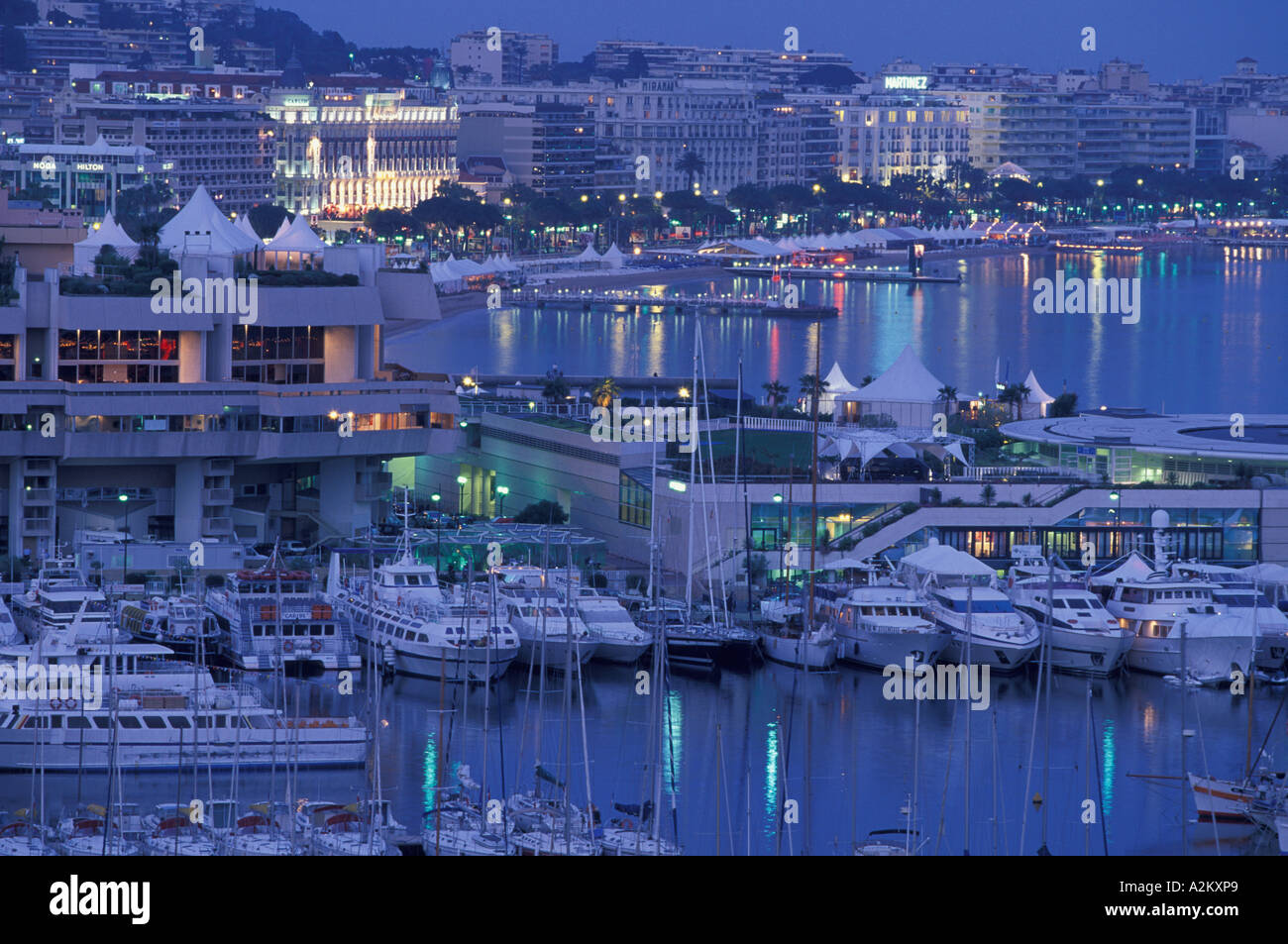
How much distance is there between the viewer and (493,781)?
7.93 metres

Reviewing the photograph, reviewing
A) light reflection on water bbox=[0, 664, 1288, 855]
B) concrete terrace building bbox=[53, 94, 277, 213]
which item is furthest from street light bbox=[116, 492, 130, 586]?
concrete terrace building bbox=[53, 94, 277, 213]

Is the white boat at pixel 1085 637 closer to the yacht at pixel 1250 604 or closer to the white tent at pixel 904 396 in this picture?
the yacht at pixel 1250 604

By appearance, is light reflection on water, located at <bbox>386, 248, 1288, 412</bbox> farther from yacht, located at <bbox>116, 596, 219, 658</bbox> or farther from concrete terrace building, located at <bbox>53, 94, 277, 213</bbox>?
yacht, located at <bbox>116, 596, 219, 658</bbox>

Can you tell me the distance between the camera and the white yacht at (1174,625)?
1040 cm

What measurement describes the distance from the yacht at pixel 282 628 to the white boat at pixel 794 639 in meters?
1.84

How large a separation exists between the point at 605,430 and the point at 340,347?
1565mm

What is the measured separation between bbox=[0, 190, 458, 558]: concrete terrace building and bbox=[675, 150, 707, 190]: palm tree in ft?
147

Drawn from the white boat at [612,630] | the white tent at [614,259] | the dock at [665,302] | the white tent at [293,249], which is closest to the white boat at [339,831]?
the white boat at [612,630]

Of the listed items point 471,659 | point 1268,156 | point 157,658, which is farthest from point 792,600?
point 1268,156

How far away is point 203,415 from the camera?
1250cm

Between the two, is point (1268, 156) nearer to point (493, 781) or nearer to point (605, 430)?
point (605, 430)

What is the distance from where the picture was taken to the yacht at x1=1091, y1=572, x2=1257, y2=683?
1040 cm

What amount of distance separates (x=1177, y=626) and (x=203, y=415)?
5.07 m
